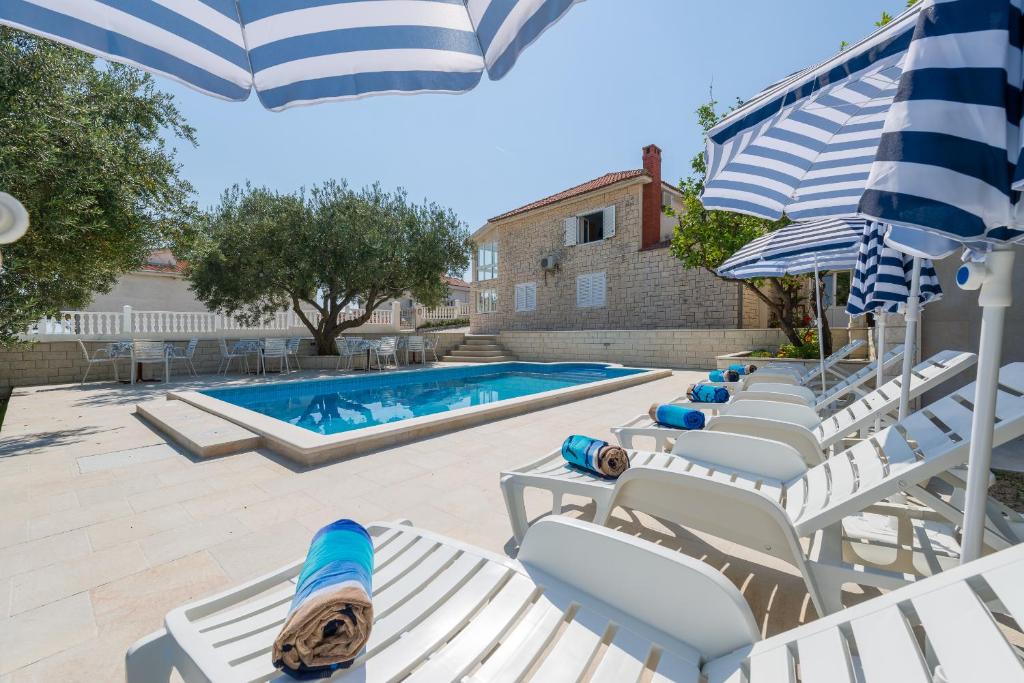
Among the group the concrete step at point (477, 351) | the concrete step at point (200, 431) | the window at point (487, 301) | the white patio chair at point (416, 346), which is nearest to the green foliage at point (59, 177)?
the concrete step at point (200, 431)

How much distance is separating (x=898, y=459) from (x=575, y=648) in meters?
1.82

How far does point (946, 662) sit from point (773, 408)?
2652 millimetres

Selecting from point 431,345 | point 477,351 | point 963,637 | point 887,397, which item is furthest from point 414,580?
point 477,351

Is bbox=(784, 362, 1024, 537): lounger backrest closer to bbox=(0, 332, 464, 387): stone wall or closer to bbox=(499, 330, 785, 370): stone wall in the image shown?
bbox=(499, 330, 785, 370): stone wall

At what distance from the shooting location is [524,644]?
1112mm

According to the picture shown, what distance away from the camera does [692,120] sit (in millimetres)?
10469

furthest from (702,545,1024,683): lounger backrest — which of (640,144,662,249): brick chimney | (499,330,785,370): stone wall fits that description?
(640,144,662,249): brick chimney

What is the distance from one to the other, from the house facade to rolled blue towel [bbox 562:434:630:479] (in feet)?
40.5

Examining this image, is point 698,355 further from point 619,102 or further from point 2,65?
point 2,65

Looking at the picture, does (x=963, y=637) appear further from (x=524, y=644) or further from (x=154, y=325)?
(x=154, y=325)

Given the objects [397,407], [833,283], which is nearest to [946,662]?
[397,407]

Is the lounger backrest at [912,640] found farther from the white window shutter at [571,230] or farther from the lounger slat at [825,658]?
the white window shutter at [571,230]

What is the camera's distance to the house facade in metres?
14.1

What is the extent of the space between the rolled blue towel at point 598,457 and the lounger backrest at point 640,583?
1073 mm
